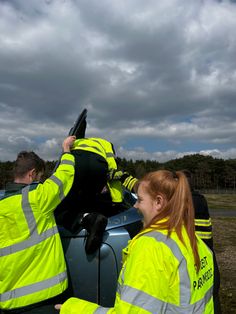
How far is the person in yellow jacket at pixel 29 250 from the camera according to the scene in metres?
2.64

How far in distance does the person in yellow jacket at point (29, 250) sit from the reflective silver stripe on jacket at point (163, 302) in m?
1.17

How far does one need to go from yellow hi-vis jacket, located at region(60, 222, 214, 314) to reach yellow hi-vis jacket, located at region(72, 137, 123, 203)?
5.41 ft

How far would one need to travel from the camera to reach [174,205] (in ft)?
5.82

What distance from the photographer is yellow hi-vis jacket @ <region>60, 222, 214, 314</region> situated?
1.55 metres

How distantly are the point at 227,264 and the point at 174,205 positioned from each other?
636 centimetres

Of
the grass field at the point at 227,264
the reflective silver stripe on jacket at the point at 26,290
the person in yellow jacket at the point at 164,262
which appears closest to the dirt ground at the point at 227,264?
the grass field at the point at 227,264

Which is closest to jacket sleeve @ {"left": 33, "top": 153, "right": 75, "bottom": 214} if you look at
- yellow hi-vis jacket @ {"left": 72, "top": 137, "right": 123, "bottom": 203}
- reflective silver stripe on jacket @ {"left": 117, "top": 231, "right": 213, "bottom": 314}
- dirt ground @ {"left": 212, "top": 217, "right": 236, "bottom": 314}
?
yellow hi-vis jacket @ {"left": 72, "top": 137, "right": 123, "bottom": 203}

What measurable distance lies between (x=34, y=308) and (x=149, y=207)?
148cm

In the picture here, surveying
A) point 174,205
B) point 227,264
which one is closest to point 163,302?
point 174,205

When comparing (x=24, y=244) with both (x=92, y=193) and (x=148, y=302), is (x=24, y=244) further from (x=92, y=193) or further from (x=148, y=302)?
(x=148, y=302)

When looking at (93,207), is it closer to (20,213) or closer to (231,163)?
(20,213)

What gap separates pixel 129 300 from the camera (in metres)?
1.56

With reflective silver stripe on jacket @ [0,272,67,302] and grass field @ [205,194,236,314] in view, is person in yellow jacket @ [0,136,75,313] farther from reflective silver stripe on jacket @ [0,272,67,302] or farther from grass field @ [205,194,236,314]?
grass field @ [205,194,236,314]

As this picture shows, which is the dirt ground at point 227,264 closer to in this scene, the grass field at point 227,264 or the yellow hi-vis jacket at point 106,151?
the grass field at point 227,264
